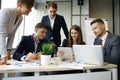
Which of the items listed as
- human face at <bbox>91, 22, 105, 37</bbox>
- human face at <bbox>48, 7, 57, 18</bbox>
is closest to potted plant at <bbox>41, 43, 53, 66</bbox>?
human face at <bbox>91, 22, 105, 37</bbox>

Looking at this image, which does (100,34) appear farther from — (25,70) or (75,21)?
(75,21)

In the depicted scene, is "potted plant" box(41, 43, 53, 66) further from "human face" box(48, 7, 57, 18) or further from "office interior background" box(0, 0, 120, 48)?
"office interior background" box(0, 0, 120, 48)

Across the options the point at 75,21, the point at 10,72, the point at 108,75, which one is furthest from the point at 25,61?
the point at 75,21

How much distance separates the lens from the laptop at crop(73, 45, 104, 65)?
1873mm

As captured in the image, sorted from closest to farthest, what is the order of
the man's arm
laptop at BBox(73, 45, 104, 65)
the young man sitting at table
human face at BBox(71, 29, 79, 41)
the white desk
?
the white desk
laptop at BBox(73, 45, 104, 65)
the man's arm
the young man sitting at table
human face at BBox(71, 29, 79, 41)

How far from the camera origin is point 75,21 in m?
5.02

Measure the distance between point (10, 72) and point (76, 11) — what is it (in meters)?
3.53

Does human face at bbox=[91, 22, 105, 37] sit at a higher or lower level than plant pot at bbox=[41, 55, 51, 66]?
higher

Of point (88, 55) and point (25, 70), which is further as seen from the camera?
point (88, 55)

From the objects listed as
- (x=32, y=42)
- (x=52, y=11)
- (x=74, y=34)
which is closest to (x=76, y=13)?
(x=52, y=11)

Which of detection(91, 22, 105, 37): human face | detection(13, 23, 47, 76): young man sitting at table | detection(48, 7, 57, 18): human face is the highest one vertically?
detection(48, 7, 57, 18): human face

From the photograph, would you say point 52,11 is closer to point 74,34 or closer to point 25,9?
point 74,34

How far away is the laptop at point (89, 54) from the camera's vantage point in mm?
1873

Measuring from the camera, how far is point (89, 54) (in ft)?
6.40
